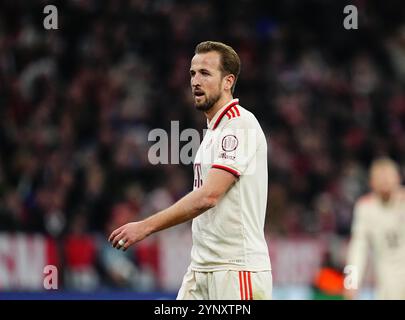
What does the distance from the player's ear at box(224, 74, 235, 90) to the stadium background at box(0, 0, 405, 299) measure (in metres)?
6.28

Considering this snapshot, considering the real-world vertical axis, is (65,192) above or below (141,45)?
below

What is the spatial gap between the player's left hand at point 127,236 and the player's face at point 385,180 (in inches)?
175

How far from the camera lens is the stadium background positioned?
12109mm

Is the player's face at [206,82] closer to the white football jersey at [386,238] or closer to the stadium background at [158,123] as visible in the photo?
the white football jersey at [386,238]

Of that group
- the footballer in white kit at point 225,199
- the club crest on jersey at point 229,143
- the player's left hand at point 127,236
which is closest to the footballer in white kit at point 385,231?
the footballer in white kit at point 225,199

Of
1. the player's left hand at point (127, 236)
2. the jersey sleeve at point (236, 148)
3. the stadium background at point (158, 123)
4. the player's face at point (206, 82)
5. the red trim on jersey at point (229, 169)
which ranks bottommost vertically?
the player's left hand at point (127, 236)

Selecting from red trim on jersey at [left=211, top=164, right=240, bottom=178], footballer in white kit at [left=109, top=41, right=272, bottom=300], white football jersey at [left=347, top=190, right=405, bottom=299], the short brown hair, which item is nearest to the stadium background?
white football jersey at [left=347, top=190, right=405, bottom=299]

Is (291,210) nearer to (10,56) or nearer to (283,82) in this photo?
(283,82)

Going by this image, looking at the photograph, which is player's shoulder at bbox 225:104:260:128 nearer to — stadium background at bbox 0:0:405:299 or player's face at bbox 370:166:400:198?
player's face at bbox 370:166:400:198

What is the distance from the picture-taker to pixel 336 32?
16.0 meters

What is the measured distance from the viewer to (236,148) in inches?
219

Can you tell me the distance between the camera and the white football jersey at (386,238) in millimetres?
9422
